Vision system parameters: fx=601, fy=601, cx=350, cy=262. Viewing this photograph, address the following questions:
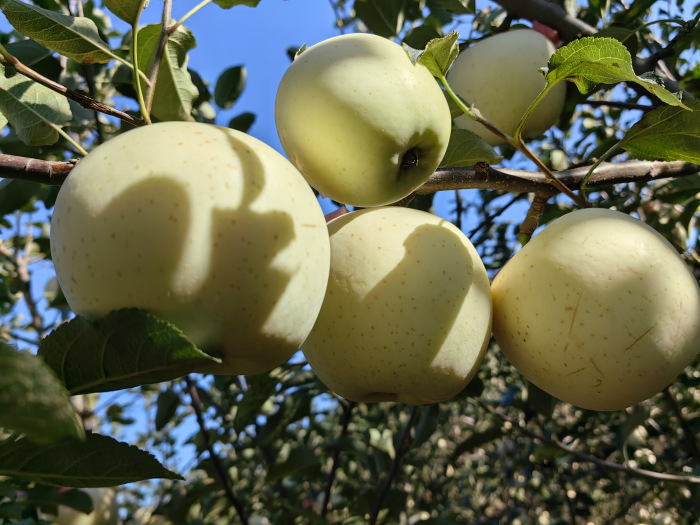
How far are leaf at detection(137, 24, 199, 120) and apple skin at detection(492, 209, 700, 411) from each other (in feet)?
2.52

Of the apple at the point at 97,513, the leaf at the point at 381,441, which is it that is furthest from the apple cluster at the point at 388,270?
the apple at the point at 97,513

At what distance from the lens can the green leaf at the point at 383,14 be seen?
191cm

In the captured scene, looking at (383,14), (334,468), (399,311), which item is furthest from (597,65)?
(334,468)

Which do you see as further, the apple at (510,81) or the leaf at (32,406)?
the apple at (510,81)

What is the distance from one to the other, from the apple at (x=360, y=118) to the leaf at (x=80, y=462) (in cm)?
49

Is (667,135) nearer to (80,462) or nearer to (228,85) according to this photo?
(80,462)

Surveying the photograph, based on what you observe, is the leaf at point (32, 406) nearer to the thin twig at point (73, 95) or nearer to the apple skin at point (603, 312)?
the thin twig at point (73, 95)

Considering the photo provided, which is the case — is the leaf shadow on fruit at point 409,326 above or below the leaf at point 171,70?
below

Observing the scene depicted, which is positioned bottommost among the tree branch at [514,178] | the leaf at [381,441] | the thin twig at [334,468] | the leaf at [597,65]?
the leaf at [381,441]

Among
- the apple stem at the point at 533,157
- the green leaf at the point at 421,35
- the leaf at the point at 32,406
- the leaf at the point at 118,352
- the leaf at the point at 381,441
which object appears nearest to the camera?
the leaf at the point at 32,406

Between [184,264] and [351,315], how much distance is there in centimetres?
36

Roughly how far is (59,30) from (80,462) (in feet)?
2.21

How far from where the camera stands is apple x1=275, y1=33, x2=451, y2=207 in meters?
0.91

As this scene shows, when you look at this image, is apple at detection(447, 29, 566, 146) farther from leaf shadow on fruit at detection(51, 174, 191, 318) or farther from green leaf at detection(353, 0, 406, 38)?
leaf shadow on fruit at detection(51, 174, 191, 318)
